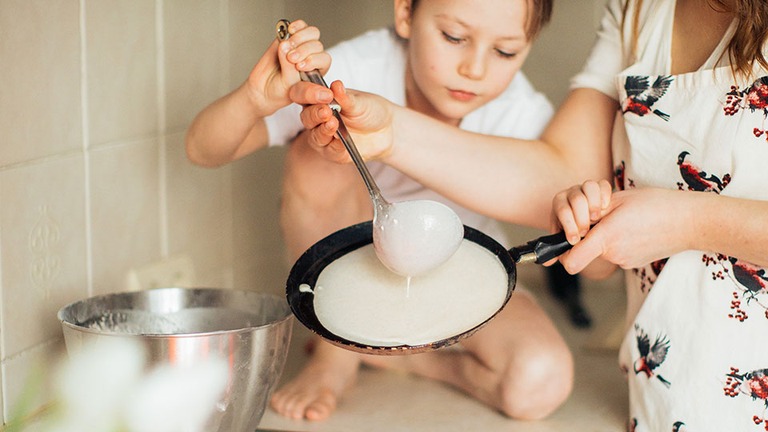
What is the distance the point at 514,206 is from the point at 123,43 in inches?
23.2

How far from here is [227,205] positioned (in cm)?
162

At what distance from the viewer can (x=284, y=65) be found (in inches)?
39.0

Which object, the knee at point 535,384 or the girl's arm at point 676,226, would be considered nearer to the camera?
the girl's arm at point 676,226

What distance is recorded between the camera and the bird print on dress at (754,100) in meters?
1.02

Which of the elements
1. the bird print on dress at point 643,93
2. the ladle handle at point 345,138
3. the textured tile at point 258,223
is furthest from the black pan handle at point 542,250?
the textured tile at point 258,223

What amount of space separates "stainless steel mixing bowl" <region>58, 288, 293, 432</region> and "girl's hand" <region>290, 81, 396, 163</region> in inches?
8.0

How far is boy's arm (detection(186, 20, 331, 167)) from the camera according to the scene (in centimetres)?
97

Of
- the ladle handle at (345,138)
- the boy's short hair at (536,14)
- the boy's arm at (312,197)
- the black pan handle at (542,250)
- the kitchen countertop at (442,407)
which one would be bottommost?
the kitchen countertop at (442,407)

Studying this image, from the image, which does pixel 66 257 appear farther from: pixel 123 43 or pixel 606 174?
pixel 606 174

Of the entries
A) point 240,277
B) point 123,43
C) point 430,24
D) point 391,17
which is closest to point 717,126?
point 430,24

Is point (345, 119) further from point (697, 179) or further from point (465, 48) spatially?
point (697, 179)

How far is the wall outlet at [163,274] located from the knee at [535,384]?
1.79ft

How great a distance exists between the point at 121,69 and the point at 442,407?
659 mm

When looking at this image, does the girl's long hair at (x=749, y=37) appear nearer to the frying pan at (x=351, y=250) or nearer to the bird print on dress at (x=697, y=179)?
the bird print on dress at (x=697, y=179)
